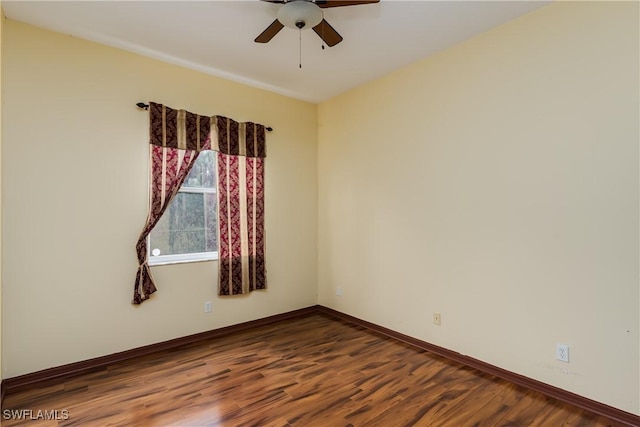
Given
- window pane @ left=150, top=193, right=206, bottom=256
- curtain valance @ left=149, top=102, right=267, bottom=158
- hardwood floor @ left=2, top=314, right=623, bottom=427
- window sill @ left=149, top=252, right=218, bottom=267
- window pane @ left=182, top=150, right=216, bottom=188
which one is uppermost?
curtain valance @ left=149, top=102, right=267, bottom=158

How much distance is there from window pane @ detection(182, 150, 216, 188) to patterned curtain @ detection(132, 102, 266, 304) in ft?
0.41

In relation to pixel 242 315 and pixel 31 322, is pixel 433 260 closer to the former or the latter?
pixel 242 315

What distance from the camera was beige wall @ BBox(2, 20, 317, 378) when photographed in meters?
2.51

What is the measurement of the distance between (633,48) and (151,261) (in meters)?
3.97

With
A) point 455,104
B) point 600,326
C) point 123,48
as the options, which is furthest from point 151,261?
point 600,326

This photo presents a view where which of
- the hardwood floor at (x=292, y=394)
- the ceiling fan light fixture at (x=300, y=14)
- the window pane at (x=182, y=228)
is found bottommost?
the hardwood floor at (x=292, y=394)

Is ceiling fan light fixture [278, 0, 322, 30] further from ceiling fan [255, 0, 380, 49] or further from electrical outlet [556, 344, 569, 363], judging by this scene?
electrical outlet [556, 344, 569, 363]

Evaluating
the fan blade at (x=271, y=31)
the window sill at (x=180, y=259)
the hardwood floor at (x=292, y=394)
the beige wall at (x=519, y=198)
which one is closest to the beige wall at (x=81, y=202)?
the window sill at (x=180, y=259)

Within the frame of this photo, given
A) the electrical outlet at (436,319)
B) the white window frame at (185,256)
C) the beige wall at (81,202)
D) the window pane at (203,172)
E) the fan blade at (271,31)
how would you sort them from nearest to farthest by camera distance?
the fan blade at (271,31), the beige wall at (81,202), the electrical outlet at (436,319), the white window frame at (185,256), the window pane at (203,172)

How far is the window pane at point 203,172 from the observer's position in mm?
3423

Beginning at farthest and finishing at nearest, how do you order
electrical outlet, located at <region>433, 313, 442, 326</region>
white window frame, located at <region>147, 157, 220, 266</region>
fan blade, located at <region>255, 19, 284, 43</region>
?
1. white window frame, located at <region>147, 157, 220, 266</region>
2. electrical outlet, located at <region>433, 313, 442, 326</region>
3. fan blade, located at <region>255, 19, 284, 43</region>

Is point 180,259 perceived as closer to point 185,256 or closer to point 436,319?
point 185,256

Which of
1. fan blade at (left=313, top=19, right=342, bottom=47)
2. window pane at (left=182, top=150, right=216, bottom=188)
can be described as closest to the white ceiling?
fan blade at (left=313, top=19, right=342, bottom=47)

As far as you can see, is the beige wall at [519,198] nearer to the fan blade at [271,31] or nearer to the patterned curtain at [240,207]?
the patterned curtain at [240,207]
